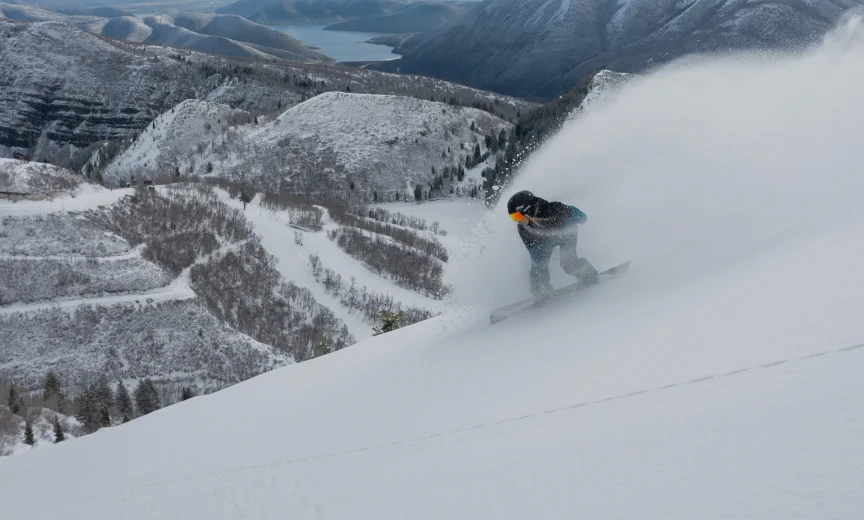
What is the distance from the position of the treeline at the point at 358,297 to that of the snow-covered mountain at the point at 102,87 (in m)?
103

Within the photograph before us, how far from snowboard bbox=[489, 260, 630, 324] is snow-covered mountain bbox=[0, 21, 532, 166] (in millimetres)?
150621

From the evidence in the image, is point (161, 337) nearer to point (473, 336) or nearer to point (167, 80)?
point (473, 336)

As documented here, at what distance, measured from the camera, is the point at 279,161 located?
112 m

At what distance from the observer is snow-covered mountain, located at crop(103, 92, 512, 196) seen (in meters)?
111

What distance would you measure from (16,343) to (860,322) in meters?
51.7

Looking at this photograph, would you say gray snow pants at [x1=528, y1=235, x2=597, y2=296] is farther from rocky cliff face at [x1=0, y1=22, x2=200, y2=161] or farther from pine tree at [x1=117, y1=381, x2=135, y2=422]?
rocky cliff face at [x1=0, y1=22, x2=200, y2=161]

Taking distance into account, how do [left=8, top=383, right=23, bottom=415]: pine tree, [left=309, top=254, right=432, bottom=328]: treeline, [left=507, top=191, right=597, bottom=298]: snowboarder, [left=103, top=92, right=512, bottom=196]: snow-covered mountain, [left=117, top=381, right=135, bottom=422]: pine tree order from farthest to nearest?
[left=103, top=92, right=512, bottom=196]: snow-covered mountain < [left=309, top=254, right=432, bottom=328]: treeline < [left=117, top=381, right=135, bottom=422]: pine tree < [left=8, top=383, right=23, bottom=415]: pine tree < [left=507, top=191, right=597, bottom=298]: snowboarder

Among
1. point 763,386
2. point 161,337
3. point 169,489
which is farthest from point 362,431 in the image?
point 161,337

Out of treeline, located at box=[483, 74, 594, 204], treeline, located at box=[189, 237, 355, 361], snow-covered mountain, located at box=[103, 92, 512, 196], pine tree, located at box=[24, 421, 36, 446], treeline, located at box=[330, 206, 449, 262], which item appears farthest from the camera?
snow-covered mountain, located at box=[103, 92, 512, 196]

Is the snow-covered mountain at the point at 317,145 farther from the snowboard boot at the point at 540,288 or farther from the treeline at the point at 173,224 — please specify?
the snowboard boot at the point at 540,288

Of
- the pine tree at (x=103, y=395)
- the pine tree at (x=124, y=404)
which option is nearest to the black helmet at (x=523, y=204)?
the pine tree at (x=103, y=395)

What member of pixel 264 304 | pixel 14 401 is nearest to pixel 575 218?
pixel 14 401

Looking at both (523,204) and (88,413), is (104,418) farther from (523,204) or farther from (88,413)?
(523,204)

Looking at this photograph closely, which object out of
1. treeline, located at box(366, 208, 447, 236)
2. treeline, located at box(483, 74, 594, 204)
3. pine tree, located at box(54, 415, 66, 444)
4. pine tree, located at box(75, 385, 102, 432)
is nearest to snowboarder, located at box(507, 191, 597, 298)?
pine tree, located at box(54, 415, 66, 444)
